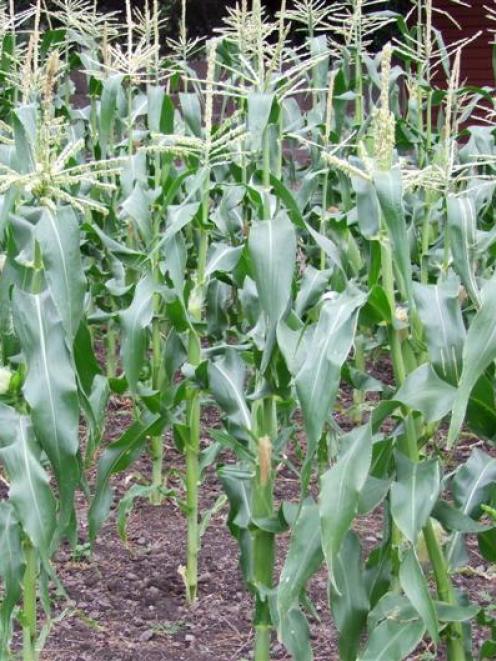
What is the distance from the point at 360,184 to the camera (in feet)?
8.58

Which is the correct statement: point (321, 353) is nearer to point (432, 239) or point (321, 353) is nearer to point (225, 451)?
point (225, 451)

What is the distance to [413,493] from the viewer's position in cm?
245

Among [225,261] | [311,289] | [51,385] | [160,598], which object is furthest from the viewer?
[160,598]

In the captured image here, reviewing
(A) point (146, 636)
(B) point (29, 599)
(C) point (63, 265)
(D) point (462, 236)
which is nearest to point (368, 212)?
(D) point (462, 236)

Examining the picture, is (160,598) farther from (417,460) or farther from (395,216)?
(395,216)

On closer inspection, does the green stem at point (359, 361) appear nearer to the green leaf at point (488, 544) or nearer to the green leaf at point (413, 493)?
the green leaf at point (488, 544)

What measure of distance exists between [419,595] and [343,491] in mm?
312

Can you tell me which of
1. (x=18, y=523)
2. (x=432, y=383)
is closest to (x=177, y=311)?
(x=18, y=523)

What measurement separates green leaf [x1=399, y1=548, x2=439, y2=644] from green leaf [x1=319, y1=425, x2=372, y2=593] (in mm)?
190

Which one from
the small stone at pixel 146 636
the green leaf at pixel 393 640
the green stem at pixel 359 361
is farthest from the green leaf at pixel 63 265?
the green stem at pixel 359 361

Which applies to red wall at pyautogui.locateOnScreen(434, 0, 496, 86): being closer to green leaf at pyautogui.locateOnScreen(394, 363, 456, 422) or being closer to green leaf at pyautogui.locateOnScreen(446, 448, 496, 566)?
green leaf at pyautogui.locateOnScreen(446, 448, 496, 566)

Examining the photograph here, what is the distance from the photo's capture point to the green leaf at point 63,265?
101 inches

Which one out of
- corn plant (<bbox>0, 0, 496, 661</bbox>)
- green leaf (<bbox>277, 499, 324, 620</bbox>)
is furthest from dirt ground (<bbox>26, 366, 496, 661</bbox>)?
green leaf (<bbox>277, 499, 324, 620</bbox>)

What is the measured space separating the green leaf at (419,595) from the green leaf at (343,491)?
0.62 ft
